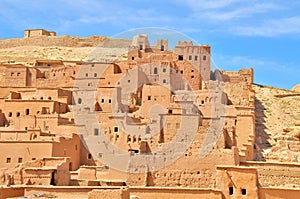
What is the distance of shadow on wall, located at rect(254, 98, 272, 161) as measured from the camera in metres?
28.8

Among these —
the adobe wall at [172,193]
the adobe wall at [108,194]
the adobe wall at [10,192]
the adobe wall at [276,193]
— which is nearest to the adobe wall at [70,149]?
the adobe wall at [10,192]

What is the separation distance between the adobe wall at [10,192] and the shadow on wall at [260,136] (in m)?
12.1

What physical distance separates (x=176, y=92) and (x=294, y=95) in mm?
13029

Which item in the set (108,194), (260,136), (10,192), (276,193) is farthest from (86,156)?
(276,193)

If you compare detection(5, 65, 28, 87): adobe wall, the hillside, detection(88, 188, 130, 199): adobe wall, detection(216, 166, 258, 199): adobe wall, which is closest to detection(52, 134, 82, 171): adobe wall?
detection(88, 188, 130, 199): adobe wall

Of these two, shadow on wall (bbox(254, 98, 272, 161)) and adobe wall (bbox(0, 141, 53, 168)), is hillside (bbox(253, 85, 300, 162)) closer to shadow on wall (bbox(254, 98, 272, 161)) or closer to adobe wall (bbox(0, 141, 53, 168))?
shadow on wall (bbox(254, 98, 272, 161))

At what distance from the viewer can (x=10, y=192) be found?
69.8 feet

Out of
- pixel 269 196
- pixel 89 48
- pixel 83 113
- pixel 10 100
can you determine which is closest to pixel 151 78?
pixel 83 113

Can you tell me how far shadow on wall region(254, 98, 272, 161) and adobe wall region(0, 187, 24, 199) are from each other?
39.7 feet

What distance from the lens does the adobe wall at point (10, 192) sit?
68.7ft

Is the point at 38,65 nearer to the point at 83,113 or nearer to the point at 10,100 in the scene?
the point at 10,100

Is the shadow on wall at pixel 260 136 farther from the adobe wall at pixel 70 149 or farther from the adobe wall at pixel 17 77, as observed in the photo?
the adobe wall at pixel 17 77

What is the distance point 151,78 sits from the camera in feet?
120

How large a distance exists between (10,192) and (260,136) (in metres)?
16.0
